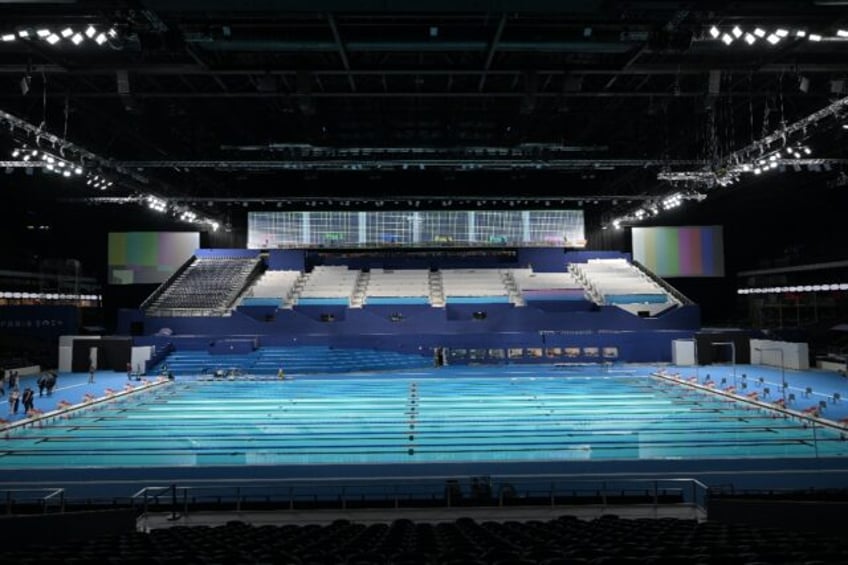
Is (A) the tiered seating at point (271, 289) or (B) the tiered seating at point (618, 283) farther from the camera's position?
(B) the tiered seating at point (618, 283)

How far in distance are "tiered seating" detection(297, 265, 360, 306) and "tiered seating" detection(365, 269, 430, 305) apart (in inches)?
47.2

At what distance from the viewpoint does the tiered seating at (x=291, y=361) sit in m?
24.7

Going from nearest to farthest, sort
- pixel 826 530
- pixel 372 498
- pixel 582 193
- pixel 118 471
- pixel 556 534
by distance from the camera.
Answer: pixel 556 534 → pixel 826 530 → pixel 372 498 → pixel 118 471 → pixel 582 193

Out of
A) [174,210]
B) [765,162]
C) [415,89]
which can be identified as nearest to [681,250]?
[765,162]

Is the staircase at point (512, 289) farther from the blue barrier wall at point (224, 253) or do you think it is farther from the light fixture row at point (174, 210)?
the light fixture row at point (174, 210)

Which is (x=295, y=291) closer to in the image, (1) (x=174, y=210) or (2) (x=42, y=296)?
(1) (x=174, y=210)

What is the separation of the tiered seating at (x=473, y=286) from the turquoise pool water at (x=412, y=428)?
432 inches

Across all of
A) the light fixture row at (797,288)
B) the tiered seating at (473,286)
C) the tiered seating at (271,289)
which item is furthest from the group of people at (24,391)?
the light fixture row at (797,288)

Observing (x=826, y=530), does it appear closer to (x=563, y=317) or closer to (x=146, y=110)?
(x=146, y=110)

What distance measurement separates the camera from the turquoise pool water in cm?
1087

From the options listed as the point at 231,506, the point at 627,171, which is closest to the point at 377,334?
the point at 627,171

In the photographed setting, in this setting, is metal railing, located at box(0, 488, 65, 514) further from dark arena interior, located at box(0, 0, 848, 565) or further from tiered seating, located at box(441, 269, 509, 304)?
tiered seating, located at box(441, 269, 509, 304)

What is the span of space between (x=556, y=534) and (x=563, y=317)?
24235mm

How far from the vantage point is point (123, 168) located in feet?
68.9
